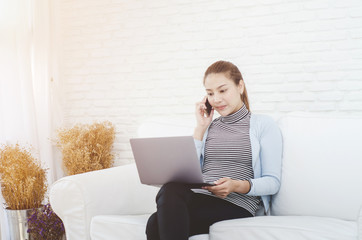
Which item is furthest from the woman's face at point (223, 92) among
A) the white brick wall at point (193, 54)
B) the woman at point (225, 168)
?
the white brick wall at point (193, 54)

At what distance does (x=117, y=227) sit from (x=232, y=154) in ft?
2.13

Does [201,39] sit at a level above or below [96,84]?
above

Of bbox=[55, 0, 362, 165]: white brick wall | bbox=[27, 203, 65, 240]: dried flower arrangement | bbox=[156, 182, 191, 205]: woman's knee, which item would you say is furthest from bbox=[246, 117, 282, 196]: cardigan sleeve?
bbox=[27, 203, 65, 240]: dried flower arrangement

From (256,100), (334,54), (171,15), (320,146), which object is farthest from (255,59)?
(320,146)

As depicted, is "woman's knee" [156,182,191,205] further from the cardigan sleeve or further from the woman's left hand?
the cardigan sleeve

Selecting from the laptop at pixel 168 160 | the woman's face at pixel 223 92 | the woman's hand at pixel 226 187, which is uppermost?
the woman's face at pixel 223 92

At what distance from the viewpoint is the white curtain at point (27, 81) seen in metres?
2.87

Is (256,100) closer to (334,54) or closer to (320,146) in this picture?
(334,54)

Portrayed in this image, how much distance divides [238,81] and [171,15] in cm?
124

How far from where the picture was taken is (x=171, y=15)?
3.11 meters

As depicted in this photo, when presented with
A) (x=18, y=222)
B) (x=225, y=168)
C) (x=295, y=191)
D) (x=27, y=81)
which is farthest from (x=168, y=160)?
(x=27, y=81)

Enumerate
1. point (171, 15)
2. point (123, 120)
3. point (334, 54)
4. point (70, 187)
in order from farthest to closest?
point (123, 120), point (171, 15), point (334, 54), point (70, 187)

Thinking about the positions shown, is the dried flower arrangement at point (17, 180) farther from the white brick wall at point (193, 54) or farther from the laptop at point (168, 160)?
the laptop at point (168, 160)

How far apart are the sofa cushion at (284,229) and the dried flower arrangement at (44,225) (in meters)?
1.40
